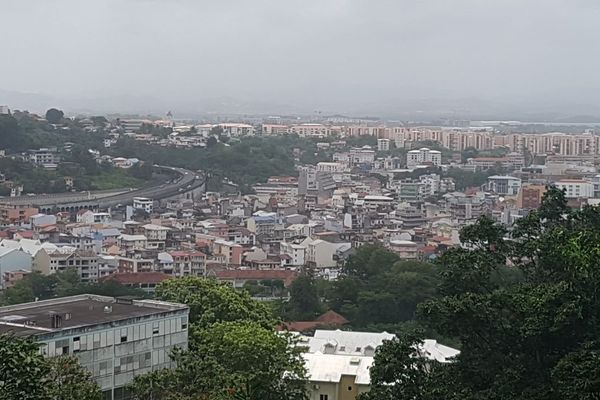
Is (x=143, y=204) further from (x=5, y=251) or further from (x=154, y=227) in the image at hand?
(x=5, y=251)

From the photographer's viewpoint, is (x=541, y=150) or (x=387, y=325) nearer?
(x=387, y=325)

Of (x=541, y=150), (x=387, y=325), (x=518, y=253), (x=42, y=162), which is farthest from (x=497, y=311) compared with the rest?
(x=541, y=150)

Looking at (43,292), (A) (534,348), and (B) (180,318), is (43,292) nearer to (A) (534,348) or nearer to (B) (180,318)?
(B) (180,318)

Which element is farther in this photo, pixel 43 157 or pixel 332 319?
pixel 43 157

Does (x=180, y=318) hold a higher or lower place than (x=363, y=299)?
higher

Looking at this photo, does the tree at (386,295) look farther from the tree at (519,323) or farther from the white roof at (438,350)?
the tree at (519,323)

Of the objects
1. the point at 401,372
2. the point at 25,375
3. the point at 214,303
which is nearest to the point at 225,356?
the point at 401,372

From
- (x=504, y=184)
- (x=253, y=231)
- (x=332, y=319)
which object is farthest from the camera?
(x=504, y=184)
